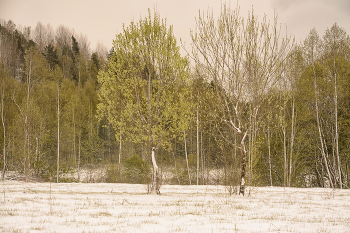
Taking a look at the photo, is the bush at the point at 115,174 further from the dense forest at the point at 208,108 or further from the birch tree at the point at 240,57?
the birch tree at the point at 240,57

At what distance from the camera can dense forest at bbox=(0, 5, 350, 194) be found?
10.4m

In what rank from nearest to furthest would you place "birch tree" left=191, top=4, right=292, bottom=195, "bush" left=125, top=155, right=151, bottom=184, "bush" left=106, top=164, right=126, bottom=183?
"birch tree" left=191, top=4, right=292, bottom=195, "bush" left=125, top=155, right=151, bottom=184, "bush" left=106, top=164, right=126, bottom=183

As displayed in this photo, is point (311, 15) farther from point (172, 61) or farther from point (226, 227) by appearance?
point (226, 227)

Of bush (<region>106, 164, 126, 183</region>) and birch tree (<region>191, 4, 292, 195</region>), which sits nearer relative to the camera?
birch tree (<region>191, 4, 292, 195</region>)

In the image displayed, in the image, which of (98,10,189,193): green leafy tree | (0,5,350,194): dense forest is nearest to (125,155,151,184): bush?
(0,5,350,194): dense forest

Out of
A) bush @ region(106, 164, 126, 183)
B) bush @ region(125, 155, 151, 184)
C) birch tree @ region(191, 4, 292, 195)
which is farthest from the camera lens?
bush @ region(106, 164, 126, 183)

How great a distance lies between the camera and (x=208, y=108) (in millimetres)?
12734

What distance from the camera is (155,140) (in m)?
12.2

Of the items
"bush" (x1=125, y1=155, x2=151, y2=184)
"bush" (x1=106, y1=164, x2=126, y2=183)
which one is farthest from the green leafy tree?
"bush" (x1=106, y1=164, x2=126, y2=183)

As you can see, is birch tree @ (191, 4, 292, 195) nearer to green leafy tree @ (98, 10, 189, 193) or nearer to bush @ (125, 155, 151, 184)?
green leafy tree @ (98, 10, 189, 193)

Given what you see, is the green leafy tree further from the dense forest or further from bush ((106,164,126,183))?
bush ((106,164,126,183))

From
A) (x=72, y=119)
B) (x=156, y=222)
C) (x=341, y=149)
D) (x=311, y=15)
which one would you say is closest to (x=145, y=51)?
(x=311, y=15)

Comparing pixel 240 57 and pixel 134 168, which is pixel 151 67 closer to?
pixel 240 57

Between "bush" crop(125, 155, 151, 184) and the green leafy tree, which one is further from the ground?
the green leafy tree
